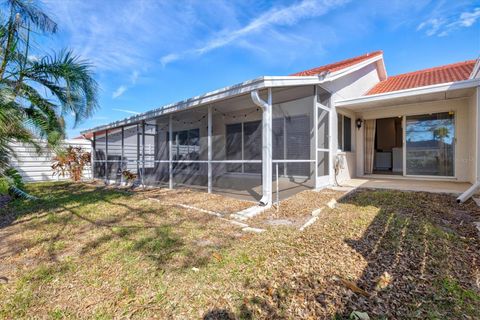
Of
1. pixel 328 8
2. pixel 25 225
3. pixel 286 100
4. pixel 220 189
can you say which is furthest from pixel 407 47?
pixel 25 225

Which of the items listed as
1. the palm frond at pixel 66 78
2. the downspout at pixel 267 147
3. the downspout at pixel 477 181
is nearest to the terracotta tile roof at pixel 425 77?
the downspout at pixel 477 181

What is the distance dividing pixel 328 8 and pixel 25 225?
995 cm

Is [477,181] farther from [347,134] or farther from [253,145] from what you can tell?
[253,145]

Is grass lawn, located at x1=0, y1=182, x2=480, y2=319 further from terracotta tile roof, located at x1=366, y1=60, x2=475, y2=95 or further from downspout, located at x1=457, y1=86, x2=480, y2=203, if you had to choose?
terracotta tile roof, located at x1=366, y1=60, x2=475, y2=95

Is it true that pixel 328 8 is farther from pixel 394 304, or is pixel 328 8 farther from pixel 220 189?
pixel 394 304

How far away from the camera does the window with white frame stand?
7.56 m

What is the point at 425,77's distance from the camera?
888cm

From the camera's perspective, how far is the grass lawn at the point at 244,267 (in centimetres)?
195

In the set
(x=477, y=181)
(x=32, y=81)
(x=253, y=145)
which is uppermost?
(x=32, y=81)

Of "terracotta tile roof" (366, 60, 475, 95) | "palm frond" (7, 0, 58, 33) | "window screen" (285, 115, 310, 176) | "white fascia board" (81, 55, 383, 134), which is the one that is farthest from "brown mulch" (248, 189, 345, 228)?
"palm frond" (7, 0, 58, 33)

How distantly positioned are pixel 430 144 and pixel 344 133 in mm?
2516

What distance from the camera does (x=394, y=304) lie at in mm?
1952

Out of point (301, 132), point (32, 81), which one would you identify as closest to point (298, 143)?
point (301, 132)

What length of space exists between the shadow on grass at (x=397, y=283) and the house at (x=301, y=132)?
2428mm
